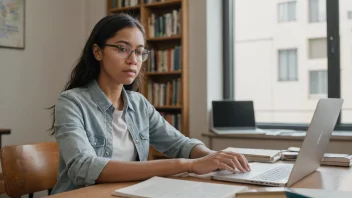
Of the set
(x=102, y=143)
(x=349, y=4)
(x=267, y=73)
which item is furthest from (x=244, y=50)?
(x=102, y=143)

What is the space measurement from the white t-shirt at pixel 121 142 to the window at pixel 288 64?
7.04 ft

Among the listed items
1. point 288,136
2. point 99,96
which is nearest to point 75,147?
point 99,96

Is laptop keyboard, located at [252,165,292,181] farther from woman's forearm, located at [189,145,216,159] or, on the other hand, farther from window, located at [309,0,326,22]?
window, located at [309,0,326,22]

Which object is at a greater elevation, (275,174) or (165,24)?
(165,24)

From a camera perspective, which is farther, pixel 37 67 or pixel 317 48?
pixel 37 67

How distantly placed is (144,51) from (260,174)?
66cm

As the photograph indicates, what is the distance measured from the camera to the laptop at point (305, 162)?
974 millimetres

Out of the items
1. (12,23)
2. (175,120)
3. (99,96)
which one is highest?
(12,23)

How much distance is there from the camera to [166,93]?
340cm

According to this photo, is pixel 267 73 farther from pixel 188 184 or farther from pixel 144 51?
pixel 188 184

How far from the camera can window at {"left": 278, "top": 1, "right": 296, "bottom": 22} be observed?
10.6ft

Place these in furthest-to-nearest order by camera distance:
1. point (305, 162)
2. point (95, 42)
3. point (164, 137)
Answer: point (164, 137)
point (95, 42)
point (305, 162)

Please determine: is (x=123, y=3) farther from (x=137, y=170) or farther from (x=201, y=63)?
(x=137, y=170)

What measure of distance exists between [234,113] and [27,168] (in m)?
2.02
